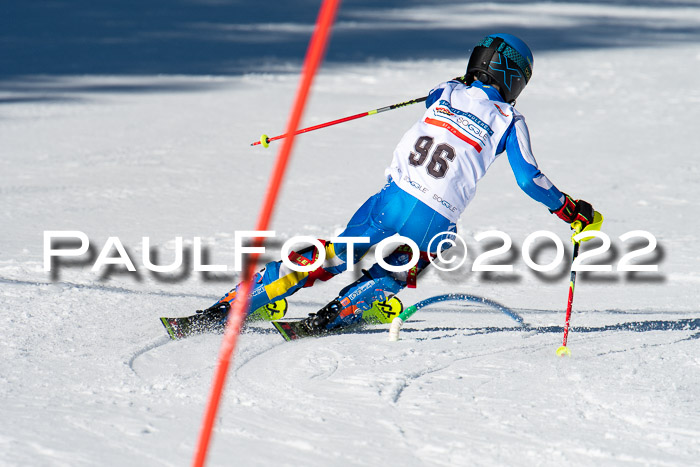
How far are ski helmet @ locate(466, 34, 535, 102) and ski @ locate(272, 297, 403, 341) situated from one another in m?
1.12

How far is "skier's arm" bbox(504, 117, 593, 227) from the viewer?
4086mm

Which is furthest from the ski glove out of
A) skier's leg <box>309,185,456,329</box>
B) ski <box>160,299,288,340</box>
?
ski <box>160,299,288,340</box>

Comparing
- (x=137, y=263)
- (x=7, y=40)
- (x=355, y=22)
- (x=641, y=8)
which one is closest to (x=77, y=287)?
(x=137, y=263)

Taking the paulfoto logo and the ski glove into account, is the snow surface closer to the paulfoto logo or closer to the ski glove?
the paulfoto logo

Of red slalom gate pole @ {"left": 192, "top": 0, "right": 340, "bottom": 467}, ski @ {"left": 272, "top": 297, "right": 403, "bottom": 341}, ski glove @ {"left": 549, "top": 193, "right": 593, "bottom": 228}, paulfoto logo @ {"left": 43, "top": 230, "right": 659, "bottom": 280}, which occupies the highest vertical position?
paulfoto logo @ {"left": 43, "top": 230, "right": 659, "bottom": 280}

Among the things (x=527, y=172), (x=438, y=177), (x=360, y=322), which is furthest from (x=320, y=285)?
(x=527, y=172)

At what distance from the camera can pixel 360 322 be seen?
460 cm

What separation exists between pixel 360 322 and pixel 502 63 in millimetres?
1368

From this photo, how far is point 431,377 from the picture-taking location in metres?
3.83

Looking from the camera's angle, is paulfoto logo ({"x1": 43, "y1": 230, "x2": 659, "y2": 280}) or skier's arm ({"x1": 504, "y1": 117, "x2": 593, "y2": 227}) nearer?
skier's arm ({"x1": 504, "y1": 117, "x2": 593, "y2": 227})

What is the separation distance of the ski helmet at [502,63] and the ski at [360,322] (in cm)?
112

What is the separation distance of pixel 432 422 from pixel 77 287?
239 centimetres

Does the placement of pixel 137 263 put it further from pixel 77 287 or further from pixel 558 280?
pixel 558 280

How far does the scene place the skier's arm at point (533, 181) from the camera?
4086 mm
